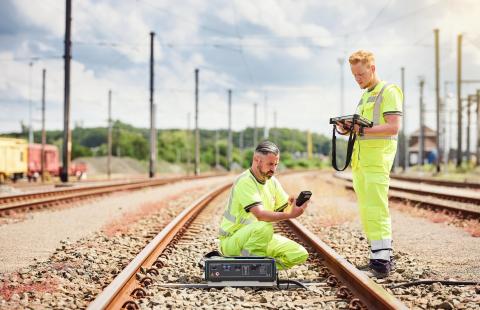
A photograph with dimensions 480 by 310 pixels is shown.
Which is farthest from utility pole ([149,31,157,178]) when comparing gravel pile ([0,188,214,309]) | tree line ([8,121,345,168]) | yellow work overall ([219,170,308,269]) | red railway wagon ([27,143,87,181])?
yellow work overall ([219,170,308,269])

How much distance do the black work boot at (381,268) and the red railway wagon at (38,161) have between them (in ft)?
119

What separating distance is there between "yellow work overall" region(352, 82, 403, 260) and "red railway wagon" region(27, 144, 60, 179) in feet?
119

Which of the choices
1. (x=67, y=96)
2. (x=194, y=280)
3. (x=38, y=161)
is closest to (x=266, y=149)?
(x=194, y=280)

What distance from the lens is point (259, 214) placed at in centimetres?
503

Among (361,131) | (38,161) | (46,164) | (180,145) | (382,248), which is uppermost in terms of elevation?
(361,131)

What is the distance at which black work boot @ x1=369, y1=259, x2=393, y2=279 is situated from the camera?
5457mm

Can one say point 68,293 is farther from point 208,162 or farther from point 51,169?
point 208,162

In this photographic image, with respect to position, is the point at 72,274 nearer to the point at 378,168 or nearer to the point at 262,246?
the point at 262,246

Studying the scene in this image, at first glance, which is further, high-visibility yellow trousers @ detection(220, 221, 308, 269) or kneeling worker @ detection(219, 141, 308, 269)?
high-visibility yellow trousers @ detection(220, 221, 308, 269)

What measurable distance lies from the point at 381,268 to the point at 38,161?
131 feet

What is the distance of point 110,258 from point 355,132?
10.4ft

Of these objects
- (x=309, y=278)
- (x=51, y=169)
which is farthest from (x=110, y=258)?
(x=51, y=169)

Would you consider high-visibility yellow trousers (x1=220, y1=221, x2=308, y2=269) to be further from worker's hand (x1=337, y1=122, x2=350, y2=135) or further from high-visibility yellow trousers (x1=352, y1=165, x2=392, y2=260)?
worker's hand (x1=337, y1=122, x2=350, y2=135)

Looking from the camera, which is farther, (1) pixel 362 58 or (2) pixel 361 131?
(1) pixel 362 58
